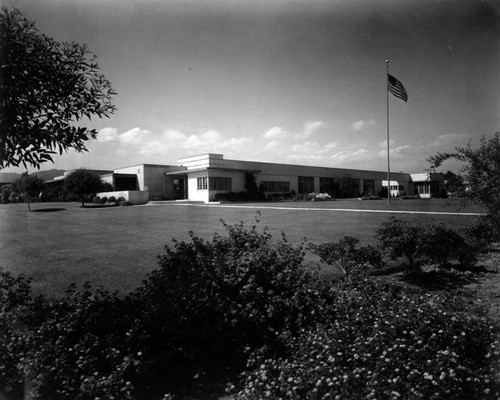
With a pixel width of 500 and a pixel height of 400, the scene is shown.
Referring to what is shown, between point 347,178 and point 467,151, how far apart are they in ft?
155

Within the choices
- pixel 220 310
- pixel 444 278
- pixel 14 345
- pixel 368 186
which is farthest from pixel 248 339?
pixel 368 186

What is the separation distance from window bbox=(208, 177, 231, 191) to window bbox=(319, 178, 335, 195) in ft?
58.7

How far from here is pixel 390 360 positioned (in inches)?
119

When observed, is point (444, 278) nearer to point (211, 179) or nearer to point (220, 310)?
point (220, 310)

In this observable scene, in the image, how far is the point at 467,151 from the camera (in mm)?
5770

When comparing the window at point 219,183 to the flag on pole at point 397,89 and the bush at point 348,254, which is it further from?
the bush at point 348,254

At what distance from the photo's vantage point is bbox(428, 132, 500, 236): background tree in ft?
17.7

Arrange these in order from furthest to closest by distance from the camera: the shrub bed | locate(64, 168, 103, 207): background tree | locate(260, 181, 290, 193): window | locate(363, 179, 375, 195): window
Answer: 1. locate(363, 179, 375, 195): window
2. locate(260, 181, 290, 193): window
3. locate(64, 168, 103, 207): background tree
4. the shrub bed

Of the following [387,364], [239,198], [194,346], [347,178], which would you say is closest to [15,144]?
[194,346]

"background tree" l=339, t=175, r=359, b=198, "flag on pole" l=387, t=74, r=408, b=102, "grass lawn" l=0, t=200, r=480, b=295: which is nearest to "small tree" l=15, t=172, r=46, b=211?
"grass lawn" l=0, t=200, r=480, b=295

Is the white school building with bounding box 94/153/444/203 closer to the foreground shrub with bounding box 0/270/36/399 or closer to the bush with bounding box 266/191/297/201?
the bush with bounding box 266/191/297/201

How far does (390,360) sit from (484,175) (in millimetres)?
4017

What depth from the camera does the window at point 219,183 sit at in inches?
1395

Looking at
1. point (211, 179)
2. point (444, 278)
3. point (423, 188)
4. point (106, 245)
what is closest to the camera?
point (444, 278)
